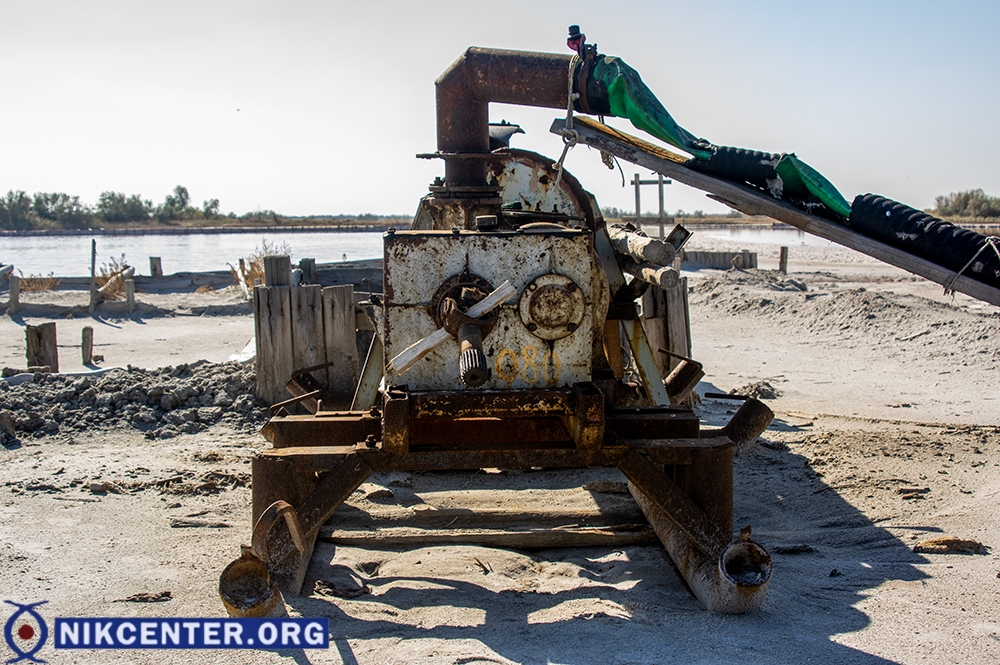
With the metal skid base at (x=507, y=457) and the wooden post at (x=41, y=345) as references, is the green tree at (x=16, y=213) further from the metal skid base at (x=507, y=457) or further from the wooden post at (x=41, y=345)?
the metal skid base at (x=507, y=457)

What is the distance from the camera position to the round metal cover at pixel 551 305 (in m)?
4.00

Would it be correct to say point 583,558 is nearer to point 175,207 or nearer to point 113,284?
point 113,284

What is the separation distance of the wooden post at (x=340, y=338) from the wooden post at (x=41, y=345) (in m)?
3.61

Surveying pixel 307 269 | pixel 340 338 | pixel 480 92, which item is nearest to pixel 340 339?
pixel 340 338

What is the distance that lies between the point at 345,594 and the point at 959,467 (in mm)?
4313

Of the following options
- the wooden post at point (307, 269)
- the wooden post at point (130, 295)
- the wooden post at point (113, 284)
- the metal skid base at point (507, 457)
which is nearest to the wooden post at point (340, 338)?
the metal skid base at point (507, 457)

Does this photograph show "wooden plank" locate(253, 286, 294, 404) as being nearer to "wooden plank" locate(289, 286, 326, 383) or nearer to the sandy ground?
"wooden plank" locate(289, 286, 326, 383)

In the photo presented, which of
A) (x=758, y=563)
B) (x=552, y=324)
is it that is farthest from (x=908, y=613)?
(x=552, y=324)

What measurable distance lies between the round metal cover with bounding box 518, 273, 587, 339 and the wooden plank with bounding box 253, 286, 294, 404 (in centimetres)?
399

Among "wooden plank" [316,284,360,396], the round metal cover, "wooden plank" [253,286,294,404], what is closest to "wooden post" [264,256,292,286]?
"wooden plank" [253,286,294,404]

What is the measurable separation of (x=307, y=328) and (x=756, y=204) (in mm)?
4460

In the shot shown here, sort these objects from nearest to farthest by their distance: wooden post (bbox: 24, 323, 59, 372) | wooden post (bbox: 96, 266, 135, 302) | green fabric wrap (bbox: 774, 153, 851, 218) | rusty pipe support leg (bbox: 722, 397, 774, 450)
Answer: green fabric wrap (bbox: 774, 153, 851, 218) → rusty pipe support leg (bbox: 722, 397, 774, 450) → wooden post (bbox: 24, 323, 59, 372) → wooden post (bbox: 96, 266, 135, 302)

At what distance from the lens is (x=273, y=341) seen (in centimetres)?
752

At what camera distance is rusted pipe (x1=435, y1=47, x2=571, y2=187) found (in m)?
4.78
